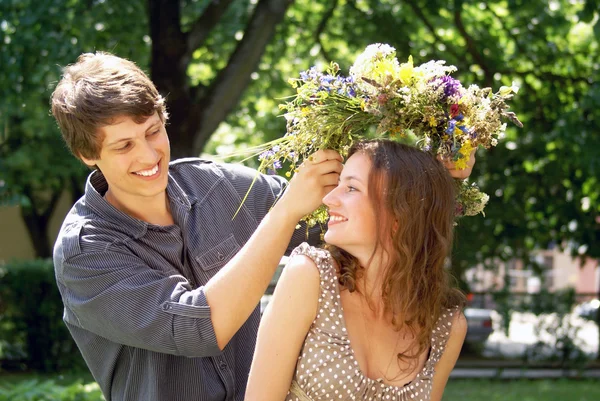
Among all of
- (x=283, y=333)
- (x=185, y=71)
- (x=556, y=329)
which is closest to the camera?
(x=283, y=333)

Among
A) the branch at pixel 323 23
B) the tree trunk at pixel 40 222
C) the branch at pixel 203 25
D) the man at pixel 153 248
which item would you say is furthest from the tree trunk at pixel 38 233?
the man at pixel 153 248

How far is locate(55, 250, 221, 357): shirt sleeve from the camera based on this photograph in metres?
2.43

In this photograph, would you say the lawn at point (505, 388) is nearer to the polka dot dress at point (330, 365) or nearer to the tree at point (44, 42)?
the tree at point (44, 42)

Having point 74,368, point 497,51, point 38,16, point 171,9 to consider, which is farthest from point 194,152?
point 497,51

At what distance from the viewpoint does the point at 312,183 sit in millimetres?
2479

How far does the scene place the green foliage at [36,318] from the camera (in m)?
10.7

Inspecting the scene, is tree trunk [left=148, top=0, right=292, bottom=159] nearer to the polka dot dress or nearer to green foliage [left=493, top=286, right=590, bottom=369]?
the polka dot dress

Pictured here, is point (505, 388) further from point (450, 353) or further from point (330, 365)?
point (330, 365)

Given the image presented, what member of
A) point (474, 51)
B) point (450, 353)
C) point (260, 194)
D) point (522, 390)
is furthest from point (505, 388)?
point (450, 353)

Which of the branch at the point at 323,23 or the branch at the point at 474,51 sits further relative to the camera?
the branch at the point at 323,23

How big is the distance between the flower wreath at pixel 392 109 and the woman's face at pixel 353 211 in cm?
14

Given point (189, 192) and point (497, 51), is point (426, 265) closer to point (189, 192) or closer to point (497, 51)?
point (189, 192)

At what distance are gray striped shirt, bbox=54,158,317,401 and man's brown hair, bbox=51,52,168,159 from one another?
0.21 metres

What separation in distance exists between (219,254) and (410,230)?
76 centimetres
